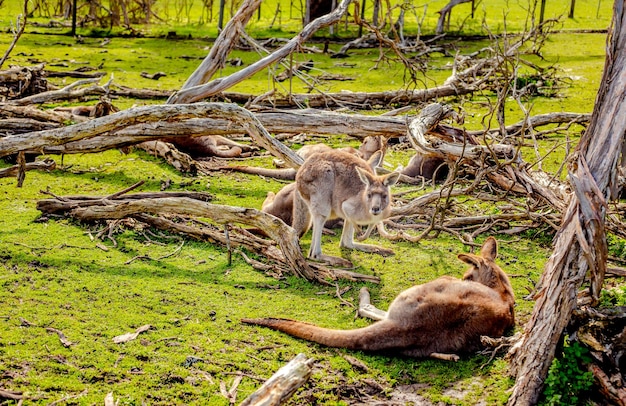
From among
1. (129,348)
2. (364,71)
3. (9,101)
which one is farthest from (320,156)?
(364,71)

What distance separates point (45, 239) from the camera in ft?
21.9

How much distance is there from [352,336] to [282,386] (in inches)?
44.0

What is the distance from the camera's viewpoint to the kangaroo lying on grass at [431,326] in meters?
4.99

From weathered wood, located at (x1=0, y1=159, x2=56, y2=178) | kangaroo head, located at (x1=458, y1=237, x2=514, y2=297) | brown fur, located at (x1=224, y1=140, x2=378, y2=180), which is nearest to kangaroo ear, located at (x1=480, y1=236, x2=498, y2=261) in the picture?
kangaroo head, located at (x1=458, y1=237, x2=514, y2=297)

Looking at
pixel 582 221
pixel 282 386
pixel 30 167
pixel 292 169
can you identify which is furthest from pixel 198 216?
pixel 582 221

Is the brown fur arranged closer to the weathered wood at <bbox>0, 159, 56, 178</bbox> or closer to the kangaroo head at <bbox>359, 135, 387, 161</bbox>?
the kangaroo head at <bbox>359, 135, 387, 161</bbox>

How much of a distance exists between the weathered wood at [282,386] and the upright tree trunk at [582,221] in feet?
4.18

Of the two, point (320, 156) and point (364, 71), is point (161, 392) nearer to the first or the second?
point (320, 156)

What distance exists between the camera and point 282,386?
4.02 meters

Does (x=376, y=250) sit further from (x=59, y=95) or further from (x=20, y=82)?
(x=20, y=82)

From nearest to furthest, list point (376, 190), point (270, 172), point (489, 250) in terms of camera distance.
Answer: point (489, 250)
point (376, 190)
point (270, 172)

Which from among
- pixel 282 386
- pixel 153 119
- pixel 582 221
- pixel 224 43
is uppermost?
pixel 224 43

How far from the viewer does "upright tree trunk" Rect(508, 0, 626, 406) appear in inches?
164

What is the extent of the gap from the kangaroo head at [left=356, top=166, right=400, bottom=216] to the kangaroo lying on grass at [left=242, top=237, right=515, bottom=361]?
1.50 meters
